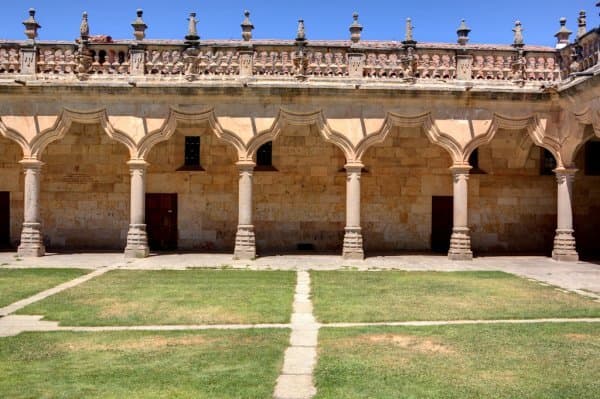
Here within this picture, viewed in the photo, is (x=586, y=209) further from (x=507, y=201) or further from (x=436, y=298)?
(x=436, y=298)

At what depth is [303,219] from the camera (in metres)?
20.1

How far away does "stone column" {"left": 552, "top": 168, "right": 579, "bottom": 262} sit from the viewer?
1717 centimetres

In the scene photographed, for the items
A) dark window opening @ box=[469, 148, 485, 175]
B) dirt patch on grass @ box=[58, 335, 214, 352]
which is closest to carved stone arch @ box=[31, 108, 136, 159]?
dirt patch on grass @ box=[58, 335, 214, 352]

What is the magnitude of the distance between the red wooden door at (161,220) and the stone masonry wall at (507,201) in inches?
399

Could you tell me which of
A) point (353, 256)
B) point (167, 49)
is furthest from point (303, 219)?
point (167, 49)

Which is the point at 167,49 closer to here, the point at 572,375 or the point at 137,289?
the point at 137,289

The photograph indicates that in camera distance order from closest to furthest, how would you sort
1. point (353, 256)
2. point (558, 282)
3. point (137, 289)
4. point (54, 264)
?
point (137, 289) → point (558, 282) → point (54, 264) → point (353, 256)

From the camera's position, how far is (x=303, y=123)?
1731 cm

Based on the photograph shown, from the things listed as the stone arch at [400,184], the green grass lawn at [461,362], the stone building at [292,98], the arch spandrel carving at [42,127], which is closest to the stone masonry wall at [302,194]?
the stone arch at [400,184]

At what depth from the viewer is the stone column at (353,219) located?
1719 centimetres

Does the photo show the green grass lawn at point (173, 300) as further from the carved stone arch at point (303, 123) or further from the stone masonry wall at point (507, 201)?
the stone masonry wall at point (507, 201)

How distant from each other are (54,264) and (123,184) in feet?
16.6

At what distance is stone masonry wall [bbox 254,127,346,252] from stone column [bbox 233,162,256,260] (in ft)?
8.69

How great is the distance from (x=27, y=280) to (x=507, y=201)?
15.1 meters
